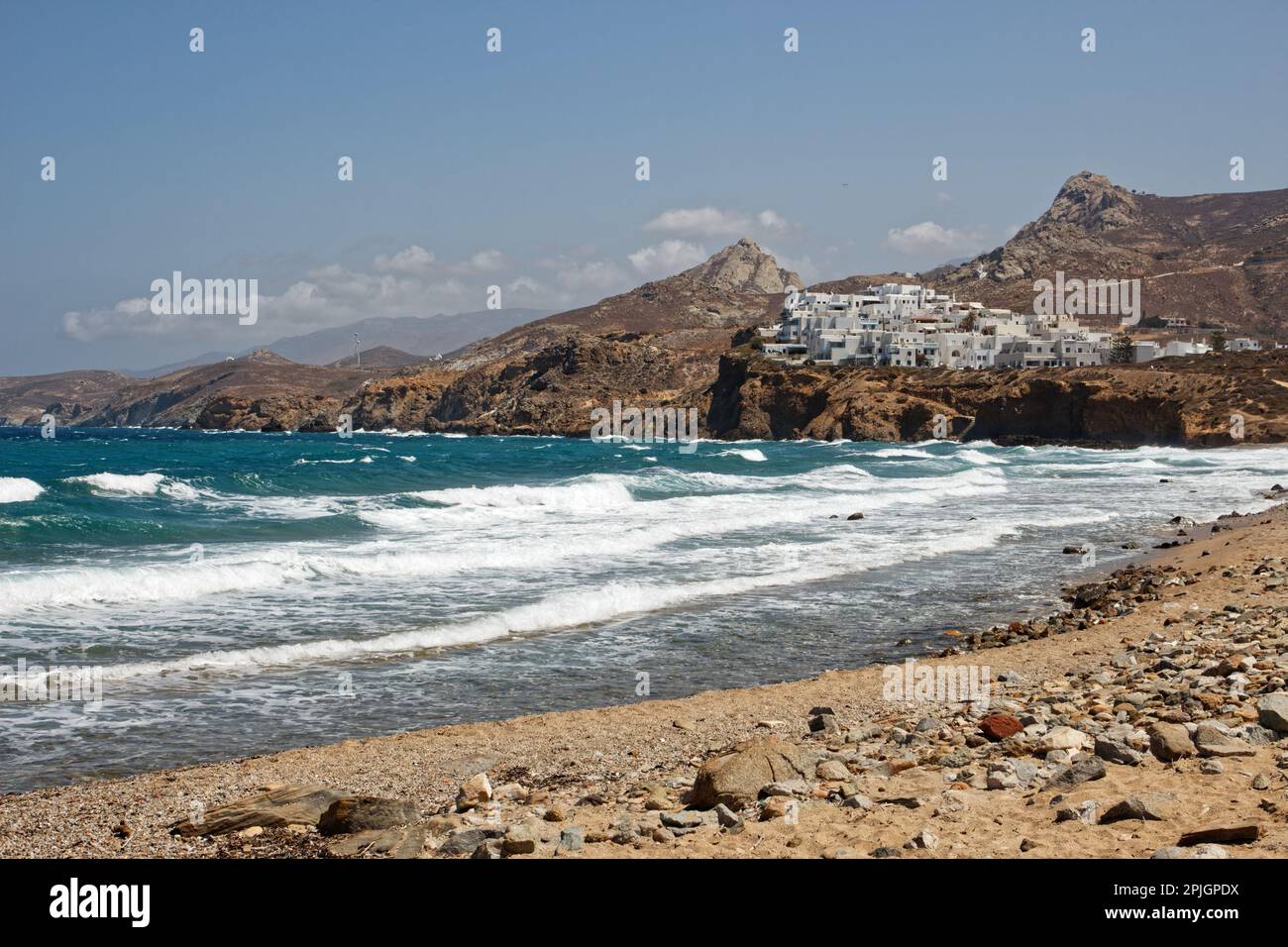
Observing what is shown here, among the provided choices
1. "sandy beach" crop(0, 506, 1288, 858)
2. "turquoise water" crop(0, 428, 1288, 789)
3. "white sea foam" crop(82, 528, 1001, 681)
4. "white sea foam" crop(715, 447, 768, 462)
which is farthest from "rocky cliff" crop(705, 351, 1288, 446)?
"sandy beach" crop(0, 506, 1288, 858)

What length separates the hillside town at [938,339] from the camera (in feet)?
296

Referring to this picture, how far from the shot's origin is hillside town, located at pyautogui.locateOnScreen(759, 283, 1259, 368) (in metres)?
90.1

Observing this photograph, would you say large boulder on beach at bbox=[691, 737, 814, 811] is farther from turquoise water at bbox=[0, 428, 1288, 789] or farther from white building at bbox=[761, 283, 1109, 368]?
white building at bbox=[761, 283, 1109, 368]

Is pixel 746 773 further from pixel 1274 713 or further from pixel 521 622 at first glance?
pixel 521 622

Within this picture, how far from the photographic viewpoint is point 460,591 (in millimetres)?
16984

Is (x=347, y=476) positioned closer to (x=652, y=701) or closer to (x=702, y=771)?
(x=652, y=701)

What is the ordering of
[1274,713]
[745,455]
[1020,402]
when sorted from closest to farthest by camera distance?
[1274,713]
[745,455]
[1020,402]

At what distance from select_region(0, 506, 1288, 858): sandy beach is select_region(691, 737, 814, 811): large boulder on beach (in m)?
0.02

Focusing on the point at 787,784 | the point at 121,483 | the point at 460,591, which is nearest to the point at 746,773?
the point at 787,784

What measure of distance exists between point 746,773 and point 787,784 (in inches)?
11.1

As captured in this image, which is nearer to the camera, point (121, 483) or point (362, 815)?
point (362, 815)

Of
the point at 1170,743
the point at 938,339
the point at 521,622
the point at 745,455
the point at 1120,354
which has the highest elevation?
the point at 938,339

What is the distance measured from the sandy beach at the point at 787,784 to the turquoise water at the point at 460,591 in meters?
1.21
